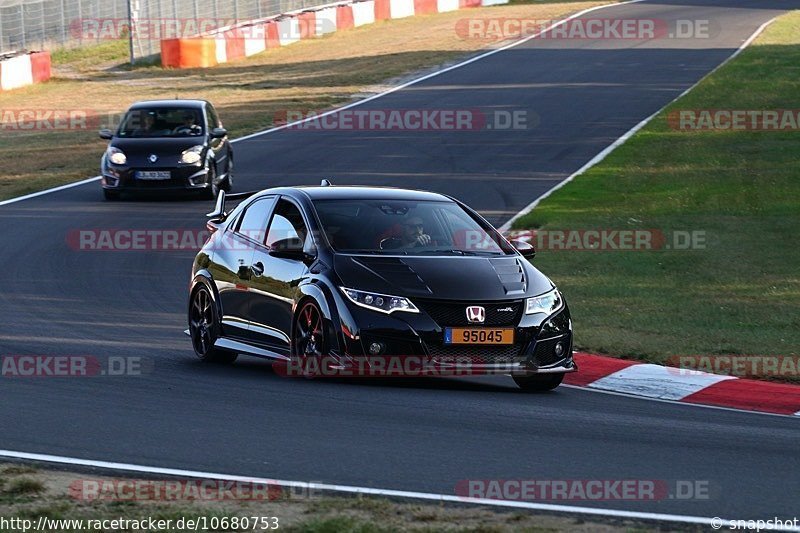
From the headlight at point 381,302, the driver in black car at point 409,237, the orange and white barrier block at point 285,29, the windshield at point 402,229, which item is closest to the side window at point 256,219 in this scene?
the windshield at point 402,229

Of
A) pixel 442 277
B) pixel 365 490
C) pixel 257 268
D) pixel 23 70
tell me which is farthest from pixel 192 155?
pixel 23 70

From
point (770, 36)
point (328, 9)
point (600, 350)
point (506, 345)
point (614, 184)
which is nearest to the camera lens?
point (506, 345)

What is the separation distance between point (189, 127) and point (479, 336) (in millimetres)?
15403

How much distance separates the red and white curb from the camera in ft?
34.7

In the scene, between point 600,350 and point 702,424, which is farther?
point 600,350

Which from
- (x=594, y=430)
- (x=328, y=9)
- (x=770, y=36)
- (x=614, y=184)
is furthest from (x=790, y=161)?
(x=328, y=9)

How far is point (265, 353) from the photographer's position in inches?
452

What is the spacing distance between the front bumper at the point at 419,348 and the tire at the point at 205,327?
209 cm

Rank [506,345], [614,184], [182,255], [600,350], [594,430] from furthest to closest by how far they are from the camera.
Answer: [614,184] < [182,255] < [600,350] < [506,345] < [594,430]

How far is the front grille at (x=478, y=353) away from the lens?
407 inches

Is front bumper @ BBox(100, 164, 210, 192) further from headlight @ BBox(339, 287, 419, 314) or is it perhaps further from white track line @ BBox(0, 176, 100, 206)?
headlight @ BBox(339, 287, 419, 314)

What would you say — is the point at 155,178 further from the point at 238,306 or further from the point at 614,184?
the point at 238,306

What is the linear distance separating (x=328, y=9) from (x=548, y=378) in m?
45.3

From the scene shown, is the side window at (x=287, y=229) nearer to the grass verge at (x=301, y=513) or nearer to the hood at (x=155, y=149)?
the grass verge at (x=301, y=513)
